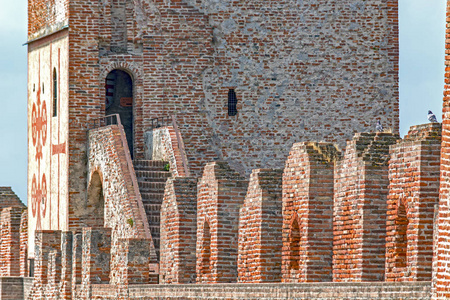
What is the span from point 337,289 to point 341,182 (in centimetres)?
198

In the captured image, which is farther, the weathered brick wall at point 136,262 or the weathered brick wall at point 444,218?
the weathered brick wall at point 136,262

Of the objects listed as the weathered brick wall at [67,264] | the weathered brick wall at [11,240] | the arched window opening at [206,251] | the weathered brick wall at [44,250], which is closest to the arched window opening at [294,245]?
the arched window opening at [206,251]

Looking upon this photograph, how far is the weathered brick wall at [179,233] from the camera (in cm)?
2352

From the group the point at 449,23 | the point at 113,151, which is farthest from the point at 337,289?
the point at 113,151

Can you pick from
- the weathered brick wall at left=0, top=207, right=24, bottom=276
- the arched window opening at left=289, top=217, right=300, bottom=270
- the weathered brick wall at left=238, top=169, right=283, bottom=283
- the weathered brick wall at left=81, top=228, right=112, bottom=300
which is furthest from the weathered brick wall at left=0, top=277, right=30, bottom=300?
the arched window opening at left=289, top=217, right=300, bottom=270

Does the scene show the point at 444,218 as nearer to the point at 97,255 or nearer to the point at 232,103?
the point at 97,255

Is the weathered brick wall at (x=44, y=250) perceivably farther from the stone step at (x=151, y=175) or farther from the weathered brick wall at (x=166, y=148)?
the weathered brick wall at (x=166, y=148)

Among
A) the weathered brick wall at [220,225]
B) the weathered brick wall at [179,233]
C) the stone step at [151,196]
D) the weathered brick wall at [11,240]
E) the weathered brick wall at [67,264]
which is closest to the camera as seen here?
the weathered brick wall at [220,225]

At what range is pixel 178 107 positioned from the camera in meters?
31.1

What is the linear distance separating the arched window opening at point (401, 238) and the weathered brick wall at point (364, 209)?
59 cm

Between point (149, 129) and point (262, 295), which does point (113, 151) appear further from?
point (262, 295)

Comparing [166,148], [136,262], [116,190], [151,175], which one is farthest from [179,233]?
[166,148]

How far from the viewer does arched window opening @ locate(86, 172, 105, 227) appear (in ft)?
98.9

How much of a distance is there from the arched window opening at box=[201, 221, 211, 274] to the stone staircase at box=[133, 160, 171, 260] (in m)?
4.52
